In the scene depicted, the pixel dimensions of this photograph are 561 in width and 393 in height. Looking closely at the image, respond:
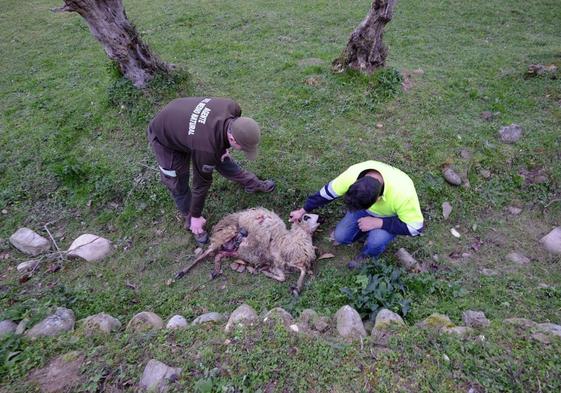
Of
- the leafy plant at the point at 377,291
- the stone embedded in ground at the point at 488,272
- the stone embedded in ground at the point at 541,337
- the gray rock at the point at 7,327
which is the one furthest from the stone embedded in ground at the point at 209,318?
the stone embedded in ground at the point at 488,272

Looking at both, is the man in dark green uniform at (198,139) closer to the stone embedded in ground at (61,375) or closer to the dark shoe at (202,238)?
the dark shoe at (202,238)

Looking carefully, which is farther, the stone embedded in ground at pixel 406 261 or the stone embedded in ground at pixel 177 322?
the stone embedded in ground at pixel 406 261

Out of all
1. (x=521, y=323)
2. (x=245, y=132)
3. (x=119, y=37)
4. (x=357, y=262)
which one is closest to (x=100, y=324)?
(x=245, y=132)

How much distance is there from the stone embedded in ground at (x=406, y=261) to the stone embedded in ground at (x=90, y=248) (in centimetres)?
364

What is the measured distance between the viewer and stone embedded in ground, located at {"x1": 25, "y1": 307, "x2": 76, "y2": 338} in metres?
2.95

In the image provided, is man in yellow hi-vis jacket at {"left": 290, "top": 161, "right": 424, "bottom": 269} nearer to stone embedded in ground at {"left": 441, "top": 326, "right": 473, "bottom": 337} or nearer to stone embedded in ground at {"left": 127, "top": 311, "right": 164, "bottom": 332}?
stone embedded in ground at {"left": 441, "top": 326, "right": 473, "bottom": 337}

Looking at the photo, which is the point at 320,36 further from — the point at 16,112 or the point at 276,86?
the point at 16,112

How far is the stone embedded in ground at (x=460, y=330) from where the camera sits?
2756 mm

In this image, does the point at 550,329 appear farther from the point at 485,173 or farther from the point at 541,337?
the point at 485,173

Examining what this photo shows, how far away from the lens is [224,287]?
3.95 meters

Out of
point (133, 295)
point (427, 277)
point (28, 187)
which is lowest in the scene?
point (427, 277)

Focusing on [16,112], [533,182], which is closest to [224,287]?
[533,182]

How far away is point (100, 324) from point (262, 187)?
249cm

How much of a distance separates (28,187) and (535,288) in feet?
22.5
